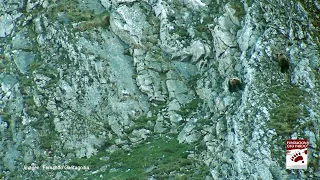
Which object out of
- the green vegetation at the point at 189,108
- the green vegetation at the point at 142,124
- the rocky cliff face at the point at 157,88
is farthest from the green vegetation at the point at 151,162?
the green vegetation at the point at 189,108

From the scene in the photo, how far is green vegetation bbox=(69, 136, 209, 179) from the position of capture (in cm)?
2923

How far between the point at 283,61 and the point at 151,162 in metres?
10.5

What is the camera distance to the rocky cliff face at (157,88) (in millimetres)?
27641

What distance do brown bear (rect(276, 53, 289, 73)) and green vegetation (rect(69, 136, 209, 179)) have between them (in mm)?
7739

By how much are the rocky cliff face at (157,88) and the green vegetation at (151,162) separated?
0.09 m

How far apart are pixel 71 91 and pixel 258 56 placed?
1416cm

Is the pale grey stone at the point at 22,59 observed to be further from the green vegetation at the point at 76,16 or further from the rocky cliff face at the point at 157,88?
the green vegetation at the point at 76,16

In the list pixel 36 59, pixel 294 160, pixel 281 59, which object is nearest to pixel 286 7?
pixel 281 59

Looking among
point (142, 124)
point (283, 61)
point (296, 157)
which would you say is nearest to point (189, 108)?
point (142, 124)

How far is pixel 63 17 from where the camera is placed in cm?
3981

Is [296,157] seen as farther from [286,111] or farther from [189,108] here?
[189,108]

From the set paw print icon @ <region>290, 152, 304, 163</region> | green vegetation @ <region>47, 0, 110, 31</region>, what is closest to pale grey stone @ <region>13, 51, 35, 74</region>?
green vegetation @ <region>47, 0, 110, 31</region>

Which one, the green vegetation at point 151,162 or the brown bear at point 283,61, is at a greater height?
the brown bear at point 283,61

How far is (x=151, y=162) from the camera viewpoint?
1211 inches
